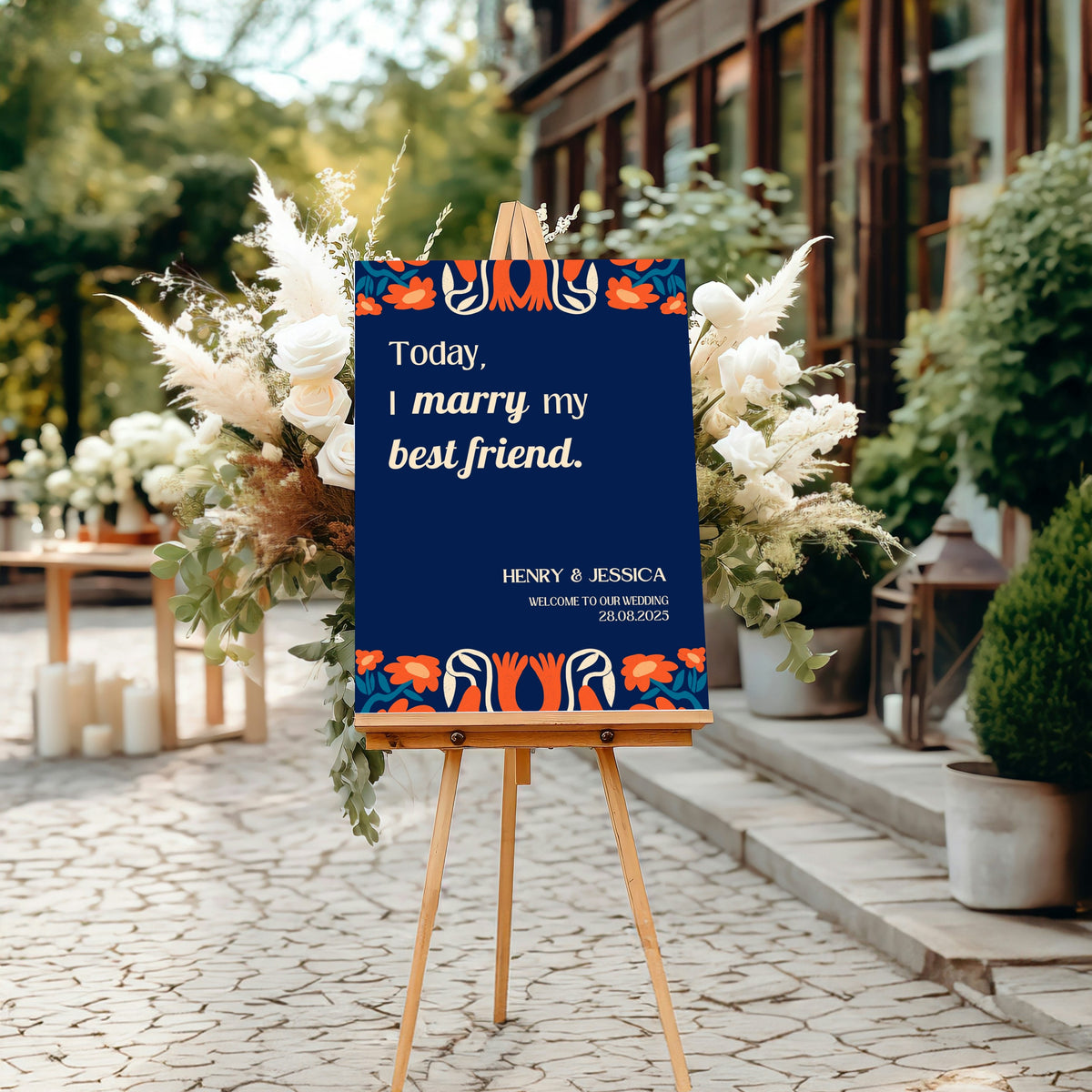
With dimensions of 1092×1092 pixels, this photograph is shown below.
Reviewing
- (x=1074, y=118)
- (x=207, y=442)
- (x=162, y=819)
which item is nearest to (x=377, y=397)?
(x=207, y=442)

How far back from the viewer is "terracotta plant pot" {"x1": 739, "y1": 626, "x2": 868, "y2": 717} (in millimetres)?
6820

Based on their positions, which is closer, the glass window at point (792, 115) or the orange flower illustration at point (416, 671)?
the orange flower illustration at point (416, 671)

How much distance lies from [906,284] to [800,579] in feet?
9.52

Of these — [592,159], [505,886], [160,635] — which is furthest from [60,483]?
[592,159]

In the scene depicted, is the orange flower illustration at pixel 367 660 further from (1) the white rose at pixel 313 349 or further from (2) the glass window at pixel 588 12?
(2) the glass window at pixel 588 12

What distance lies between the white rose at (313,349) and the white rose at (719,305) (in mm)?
819

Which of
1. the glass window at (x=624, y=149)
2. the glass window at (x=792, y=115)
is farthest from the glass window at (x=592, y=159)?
the glass window at (x=792, y=115)

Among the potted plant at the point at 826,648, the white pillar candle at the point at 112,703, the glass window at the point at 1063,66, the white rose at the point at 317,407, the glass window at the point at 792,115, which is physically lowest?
the white pillar candle at the point at 112,703

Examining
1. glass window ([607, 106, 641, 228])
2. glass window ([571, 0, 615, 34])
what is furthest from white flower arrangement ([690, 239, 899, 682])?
glass window ([571, 0, 615, 34])

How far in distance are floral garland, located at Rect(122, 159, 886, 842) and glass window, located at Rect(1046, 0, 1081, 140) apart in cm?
485

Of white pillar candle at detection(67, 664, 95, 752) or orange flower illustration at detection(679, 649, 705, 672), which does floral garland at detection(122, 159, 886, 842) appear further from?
white pillar candle at detection(67, 664, 95, 752)

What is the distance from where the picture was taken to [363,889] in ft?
16.4

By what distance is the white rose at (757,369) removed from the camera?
2953mm

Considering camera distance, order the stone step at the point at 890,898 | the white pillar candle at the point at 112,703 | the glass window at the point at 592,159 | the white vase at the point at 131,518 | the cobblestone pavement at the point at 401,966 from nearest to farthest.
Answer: the cobblestone pavement at the point at 401,966
the stone step at the point at 890,898
the white pillar candle at the point at 112,703
the white vase at the point at 131,518
the glass window at the point at 592,159
